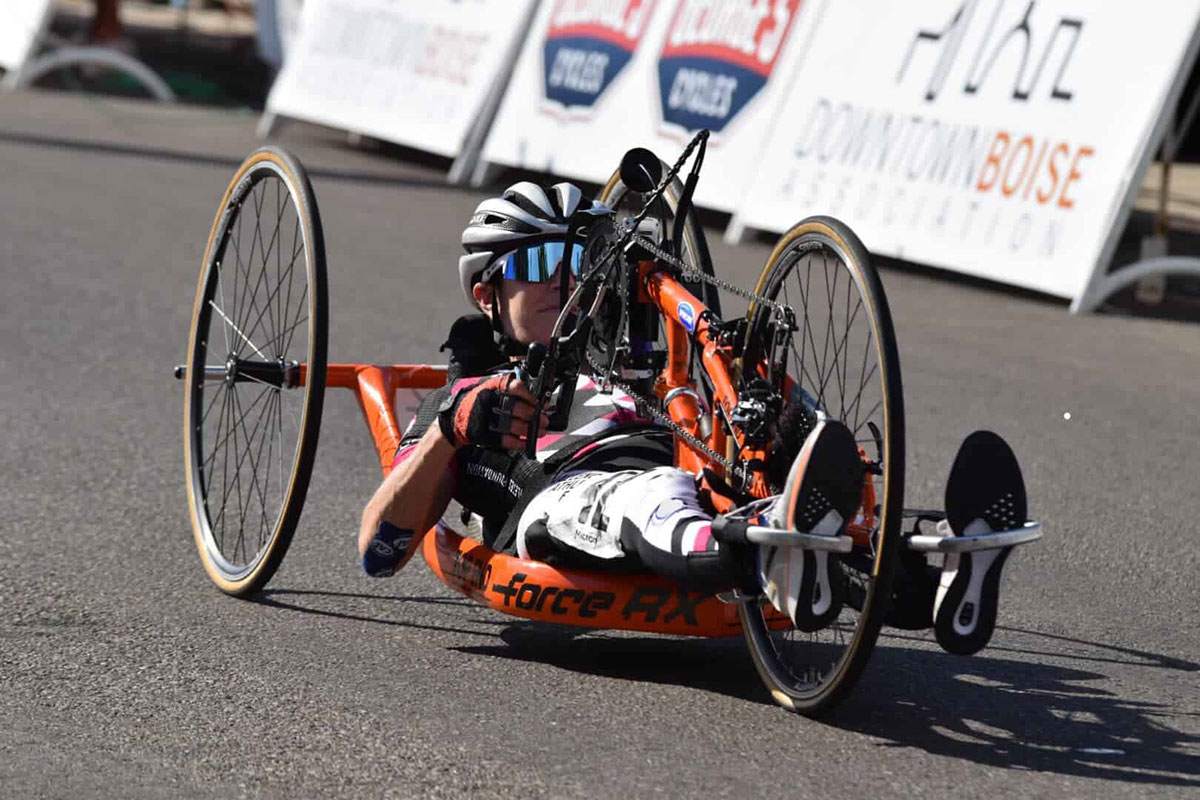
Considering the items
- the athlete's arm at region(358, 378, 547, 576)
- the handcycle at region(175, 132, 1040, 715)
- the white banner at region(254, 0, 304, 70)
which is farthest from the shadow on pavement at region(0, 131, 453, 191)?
the athlete's arm at region(358, 378, 547, 576)

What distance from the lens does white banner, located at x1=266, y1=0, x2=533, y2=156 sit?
45.2 feet

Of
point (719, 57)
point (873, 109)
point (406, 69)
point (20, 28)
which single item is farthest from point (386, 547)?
point (20, 28)

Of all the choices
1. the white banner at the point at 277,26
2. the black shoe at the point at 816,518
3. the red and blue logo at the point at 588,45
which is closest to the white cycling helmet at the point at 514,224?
the black shoe at the point at 816,518

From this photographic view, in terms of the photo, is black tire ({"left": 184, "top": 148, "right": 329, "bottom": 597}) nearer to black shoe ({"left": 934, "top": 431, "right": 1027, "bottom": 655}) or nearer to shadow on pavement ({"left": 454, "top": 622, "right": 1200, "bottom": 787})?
shadow on pavement ({"left": 454, "top": 622, "right": 1200, "bottom": 787})

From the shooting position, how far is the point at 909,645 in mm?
4453

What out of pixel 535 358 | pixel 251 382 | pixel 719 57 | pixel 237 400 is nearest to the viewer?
pixel 535 358

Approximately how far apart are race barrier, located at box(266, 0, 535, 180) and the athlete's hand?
9.93 m

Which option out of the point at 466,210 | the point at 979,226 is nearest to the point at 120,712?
the point at 979,226

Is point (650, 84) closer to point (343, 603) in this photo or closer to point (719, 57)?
point (719, 57)

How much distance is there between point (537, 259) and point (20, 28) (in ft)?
49.5

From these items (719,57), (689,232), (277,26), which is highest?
(719,57)

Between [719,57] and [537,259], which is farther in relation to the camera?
[719,57]

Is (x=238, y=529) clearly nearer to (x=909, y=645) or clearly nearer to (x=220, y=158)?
Result: (x=909, y=645)

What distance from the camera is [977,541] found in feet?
11.1
